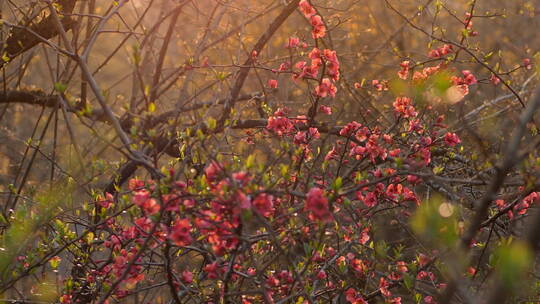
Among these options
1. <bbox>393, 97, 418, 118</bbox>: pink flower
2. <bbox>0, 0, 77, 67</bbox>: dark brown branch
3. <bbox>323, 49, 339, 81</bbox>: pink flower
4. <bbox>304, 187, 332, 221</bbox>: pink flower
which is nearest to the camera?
<bbox>304, 187, 332, 221</bbox>: pink flower

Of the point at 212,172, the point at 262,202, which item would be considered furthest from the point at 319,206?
the point at 212,172

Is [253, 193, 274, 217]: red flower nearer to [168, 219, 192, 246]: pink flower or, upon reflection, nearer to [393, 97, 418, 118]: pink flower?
[168, 219, 192, 246]: pink flower

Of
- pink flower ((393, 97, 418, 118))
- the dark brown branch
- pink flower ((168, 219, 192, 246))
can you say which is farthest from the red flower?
the dark brown branch

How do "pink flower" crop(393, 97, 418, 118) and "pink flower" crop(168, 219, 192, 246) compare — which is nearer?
"pink flower" crop(168, 219, 192, 246)

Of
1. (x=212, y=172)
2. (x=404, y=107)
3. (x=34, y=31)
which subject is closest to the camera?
(x=212, y=172)

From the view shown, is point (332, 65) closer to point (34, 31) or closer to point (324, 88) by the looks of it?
point (324, 88)

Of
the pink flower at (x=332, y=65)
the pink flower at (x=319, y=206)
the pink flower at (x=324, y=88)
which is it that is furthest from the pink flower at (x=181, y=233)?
the pink flower at (x=332, y=65)

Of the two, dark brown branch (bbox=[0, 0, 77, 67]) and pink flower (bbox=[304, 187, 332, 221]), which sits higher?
dark brown branch (bbox=[0, 0, 77, 67])

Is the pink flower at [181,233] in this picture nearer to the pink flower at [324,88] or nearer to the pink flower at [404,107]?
the pink flower at [324,88]

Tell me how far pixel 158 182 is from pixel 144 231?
0.37 metres

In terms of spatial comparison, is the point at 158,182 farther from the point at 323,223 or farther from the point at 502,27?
the point at 502,27

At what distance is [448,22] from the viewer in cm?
970

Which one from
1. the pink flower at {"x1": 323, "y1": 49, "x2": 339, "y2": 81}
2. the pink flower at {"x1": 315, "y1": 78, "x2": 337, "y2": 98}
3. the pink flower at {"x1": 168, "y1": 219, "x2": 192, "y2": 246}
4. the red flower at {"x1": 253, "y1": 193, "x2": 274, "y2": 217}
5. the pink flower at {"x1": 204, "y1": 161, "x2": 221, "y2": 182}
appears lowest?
the pink flower at {"x1": 168, "y1": 219, "x2": 192, "y2": 246}

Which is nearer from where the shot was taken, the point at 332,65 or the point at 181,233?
the point at 181,233
